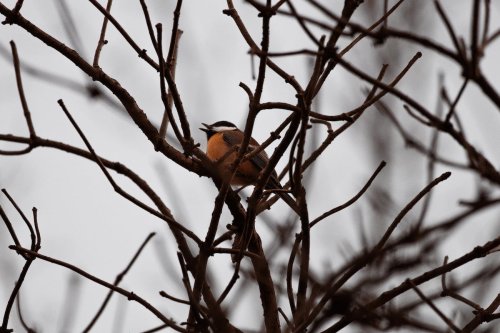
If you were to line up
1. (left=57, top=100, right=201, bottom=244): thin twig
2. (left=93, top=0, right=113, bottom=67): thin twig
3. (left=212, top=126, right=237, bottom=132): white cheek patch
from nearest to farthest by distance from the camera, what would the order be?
(left=57, top=100, right=201, bottom=244): thin twig → (left=93, top=0, right=113, bottom=67): thin twig → (left=212, top=126, right=237, bottom=132): white cheek patch

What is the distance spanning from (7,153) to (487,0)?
4.93 ft

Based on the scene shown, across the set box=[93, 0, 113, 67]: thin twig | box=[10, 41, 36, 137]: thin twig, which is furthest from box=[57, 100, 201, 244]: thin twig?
box=[93, 0, 113, 67]: thin twig

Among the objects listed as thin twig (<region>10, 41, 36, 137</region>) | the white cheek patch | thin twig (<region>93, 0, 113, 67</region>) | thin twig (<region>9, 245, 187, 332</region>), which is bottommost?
thin twig (<region>9, 245, 187, 332</region>)

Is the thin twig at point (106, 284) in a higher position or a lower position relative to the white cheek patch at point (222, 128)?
lower

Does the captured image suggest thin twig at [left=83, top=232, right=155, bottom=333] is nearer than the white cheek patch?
Yes

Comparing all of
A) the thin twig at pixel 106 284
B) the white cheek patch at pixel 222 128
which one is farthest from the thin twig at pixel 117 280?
the white cheek patch at pixel 222 128

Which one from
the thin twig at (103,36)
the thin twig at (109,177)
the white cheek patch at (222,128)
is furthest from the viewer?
the white cheek patch at (222,128)

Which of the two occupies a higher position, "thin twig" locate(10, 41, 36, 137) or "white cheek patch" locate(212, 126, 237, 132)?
"white cheek patch" locate(212, 126, 237, 132)

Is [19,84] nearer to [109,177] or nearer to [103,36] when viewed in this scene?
[109,177]

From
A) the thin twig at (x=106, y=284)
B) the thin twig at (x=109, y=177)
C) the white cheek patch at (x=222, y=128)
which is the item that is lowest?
the thin twig at (x=106, y=284)

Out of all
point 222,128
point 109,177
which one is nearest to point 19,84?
point 109,177

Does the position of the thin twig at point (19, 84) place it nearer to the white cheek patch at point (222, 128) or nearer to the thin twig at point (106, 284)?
the thin twig at point (106, 284)

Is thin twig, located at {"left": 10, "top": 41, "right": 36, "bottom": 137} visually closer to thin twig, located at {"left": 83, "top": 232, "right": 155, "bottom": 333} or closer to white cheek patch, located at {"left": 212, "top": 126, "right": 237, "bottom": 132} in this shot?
thin twig, located at {"left": 83, "top": 232, "right": 155, "bottom": 333}

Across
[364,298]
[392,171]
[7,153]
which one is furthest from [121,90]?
[392,171]
